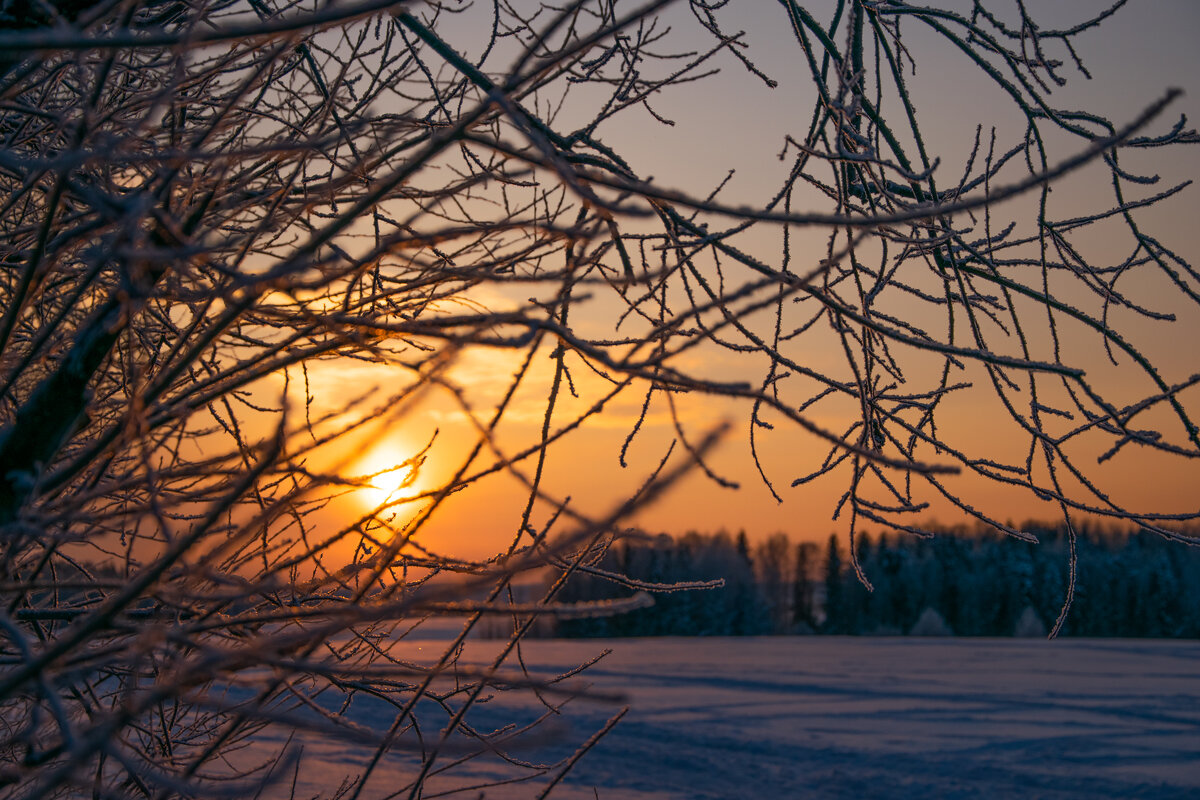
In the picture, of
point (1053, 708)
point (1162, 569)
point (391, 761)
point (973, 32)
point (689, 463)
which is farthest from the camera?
point (1162, 569)

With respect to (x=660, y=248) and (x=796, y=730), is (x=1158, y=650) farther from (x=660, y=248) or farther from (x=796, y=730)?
(x=660, y=248)

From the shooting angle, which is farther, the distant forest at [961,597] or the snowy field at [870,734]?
the distant forest at [961,597]

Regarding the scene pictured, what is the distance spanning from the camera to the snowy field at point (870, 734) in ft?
39.4

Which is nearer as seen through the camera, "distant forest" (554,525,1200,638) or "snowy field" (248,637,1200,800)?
"snowy field" (248,637,1200,800)

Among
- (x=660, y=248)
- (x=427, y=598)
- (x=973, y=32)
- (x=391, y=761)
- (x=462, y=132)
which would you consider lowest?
(x=391, y=761)

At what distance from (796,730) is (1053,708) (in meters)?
5.62

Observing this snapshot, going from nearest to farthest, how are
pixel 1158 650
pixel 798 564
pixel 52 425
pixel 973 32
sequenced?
pixel 52 425
pixel 973 32
pixel 1158 650
pixel 798 564

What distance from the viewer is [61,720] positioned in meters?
0.77

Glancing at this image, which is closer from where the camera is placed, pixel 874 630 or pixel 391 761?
pixel 391 761

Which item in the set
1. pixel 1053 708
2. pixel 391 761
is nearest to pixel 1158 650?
pixel 1053 708

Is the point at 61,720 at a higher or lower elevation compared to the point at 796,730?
higher

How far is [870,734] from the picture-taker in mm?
15453

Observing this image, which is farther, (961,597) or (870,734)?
(961,597)

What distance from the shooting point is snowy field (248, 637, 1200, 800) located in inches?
473
